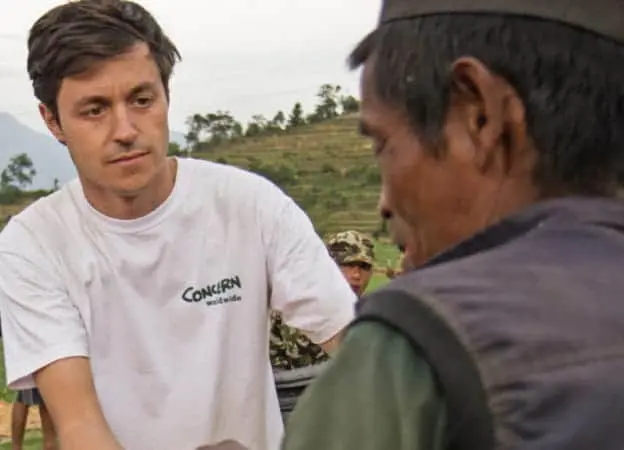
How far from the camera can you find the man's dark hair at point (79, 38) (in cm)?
267

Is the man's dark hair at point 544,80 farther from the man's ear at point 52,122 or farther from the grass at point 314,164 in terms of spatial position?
the grass at point 314,164

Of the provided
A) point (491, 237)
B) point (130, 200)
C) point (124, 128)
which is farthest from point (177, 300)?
point (491, 237)

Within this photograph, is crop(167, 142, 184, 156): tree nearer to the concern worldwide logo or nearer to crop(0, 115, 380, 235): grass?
the concern worldwide logo

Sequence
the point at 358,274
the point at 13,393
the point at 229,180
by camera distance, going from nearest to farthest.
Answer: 1. the point at 229,180
2. the point at 358,274
3. the point at 13,393

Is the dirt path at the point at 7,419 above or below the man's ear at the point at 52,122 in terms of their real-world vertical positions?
below

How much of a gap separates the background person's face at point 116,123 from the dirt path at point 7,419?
6.44 meters

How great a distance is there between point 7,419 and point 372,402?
8.67 metres

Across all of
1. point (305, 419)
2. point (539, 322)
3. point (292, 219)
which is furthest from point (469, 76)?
point (292, 219)

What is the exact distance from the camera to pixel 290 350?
18.3 ft

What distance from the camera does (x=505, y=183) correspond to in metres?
1.26

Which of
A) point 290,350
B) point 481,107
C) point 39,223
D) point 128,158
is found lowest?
point 290,350

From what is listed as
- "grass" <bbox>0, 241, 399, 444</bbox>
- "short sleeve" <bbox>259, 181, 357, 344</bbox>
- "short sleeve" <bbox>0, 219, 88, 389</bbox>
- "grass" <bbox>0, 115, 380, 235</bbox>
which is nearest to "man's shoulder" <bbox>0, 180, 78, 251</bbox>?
"short sleeve" <bbox>0, 219, 88, 389</bbox>

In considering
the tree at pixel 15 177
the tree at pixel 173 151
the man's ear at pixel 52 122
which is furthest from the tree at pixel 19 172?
the man's ear at pixel 52 122

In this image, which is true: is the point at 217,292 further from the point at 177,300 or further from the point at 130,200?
the point at 130,200
